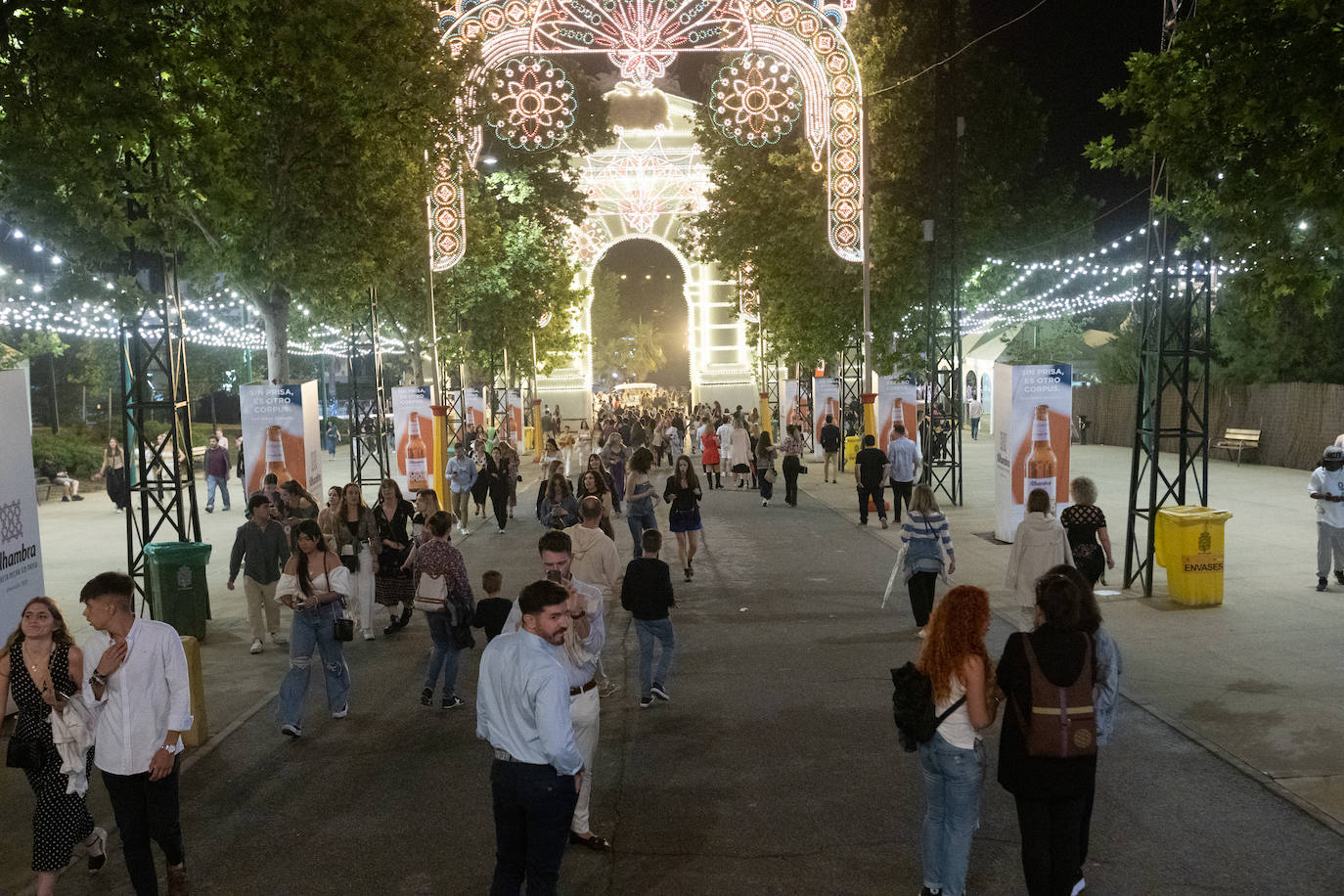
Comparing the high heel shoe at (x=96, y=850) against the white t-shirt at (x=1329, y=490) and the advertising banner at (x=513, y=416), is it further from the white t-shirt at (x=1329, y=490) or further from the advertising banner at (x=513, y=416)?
the advertising banner at (x=513, y=416)

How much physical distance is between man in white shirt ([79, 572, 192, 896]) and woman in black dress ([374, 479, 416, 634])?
6146 mm

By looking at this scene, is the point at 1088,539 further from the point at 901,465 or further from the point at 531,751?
the point at 901,465

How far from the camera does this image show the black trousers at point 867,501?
67.5 feet

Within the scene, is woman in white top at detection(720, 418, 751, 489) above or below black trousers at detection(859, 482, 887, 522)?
above

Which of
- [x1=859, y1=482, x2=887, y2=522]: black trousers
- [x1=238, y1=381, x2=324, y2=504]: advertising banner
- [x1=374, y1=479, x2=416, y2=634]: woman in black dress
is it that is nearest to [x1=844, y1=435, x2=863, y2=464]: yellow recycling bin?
[x1=859, y1=482, x2=887, y2=522]: black trousers

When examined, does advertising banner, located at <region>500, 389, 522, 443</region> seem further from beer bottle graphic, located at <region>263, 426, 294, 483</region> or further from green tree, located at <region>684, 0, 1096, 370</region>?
beer bottle graphic, located at <region>263, 426, 294, 483</region>

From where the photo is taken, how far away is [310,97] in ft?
56.4

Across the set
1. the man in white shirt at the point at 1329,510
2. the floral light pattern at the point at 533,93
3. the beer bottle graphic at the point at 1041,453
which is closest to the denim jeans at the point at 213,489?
the floral light pattern at the point at 533,93

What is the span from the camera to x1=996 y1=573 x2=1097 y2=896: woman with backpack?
16.1ft

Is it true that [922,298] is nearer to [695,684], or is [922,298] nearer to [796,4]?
[796,4]

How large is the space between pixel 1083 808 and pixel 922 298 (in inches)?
1028

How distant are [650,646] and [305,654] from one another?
100 inches

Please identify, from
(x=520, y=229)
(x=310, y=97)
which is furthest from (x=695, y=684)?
(x=520, y=229)

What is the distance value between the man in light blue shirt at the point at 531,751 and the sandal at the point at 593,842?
59.5 inches
